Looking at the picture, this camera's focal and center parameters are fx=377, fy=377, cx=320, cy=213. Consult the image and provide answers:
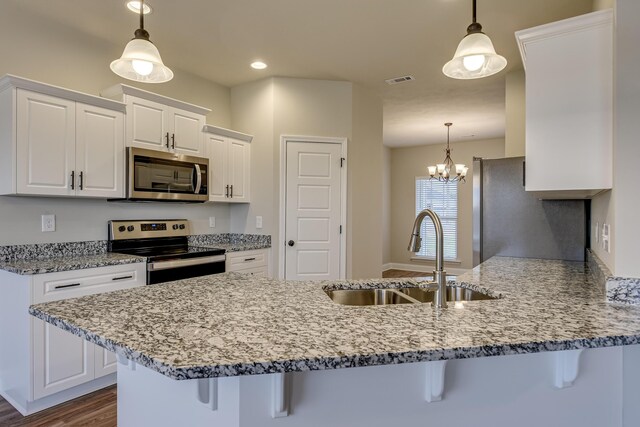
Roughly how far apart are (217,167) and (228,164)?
0.14 metres

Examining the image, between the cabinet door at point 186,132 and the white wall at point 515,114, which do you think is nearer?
the cabinet door at point 186,132

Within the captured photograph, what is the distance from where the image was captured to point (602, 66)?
1589mm

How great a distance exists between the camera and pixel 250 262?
381cm

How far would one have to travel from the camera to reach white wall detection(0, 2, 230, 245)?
2680 millimetres

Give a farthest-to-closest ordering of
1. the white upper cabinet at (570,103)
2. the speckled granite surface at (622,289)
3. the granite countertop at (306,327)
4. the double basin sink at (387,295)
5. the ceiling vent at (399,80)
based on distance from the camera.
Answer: the ceiling vent at (399,80)
the double basin sink at (387,295)
the white upper cabinet at (570,103)
the speckled granite surface at (622,289)
the granite countertop at (306,327)

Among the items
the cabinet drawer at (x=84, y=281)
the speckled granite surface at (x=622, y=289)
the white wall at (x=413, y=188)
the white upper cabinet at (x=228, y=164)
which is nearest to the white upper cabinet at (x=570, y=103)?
the speckled granite surface at (x=622, y=289)

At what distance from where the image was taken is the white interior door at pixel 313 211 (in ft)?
13.3

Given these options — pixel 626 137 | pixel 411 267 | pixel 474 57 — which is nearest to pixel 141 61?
pixel 474 57

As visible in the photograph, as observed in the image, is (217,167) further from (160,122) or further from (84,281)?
(84,281)

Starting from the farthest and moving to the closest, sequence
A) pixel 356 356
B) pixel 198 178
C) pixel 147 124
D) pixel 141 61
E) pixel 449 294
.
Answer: pixel 198 178 → pixel 147 124 → pixel 141 61 → pixel 449 294 → pixel 356 356

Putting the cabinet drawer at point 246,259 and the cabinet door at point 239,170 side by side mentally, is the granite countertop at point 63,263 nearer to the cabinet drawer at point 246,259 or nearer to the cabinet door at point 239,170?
the cabinet drawer at point 246,259

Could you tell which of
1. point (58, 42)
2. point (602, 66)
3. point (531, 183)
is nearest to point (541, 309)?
point (531, 183)

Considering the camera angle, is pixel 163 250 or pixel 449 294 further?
pixel 163 250

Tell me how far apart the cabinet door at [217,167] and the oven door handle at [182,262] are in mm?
686
